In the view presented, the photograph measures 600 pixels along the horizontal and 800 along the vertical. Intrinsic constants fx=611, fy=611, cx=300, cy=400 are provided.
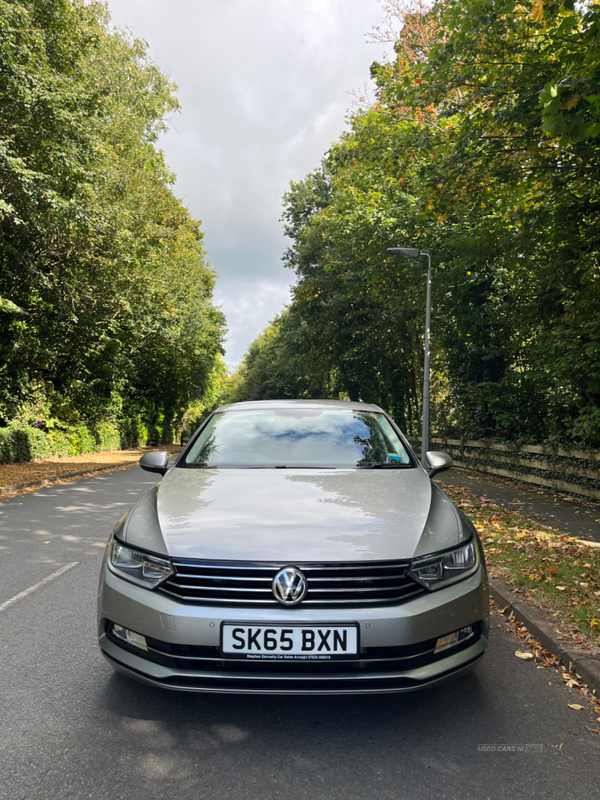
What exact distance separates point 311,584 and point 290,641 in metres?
0.25

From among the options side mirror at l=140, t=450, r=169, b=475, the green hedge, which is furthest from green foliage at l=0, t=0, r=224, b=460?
side mirror at l=140, t=450, r=169, b=475

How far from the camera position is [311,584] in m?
2.67

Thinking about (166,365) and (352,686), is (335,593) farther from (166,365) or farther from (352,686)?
(166,365)

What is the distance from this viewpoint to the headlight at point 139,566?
2789 millimetres

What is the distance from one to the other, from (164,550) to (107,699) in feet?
3.05

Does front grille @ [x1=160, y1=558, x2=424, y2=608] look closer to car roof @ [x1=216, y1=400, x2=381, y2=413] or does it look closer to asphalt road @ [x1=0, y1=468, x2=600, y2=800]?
asphalt road @ [x1=0, y1=468, x2=600, y2=800]

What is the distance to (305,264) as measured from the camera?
32.1 m

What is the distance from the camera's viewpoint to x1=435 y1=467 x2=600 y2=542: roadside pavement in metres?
8.13

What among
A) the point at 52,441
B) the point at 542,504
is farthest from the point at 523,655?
the point at 52,441

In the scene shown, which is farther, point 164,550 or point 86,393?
point 86,393

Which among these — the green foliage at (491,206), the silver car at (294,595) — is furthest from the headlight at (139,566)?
the green foliage at (491,206)

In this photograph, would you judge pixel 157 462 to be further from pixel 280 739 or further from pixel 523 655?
pixel 523 655

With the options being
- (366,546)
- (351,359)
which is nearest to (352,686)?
(366,546)

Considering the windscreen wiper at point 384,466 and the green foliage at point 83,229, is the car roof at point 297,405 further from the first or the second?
the green foliage at point 83,229
